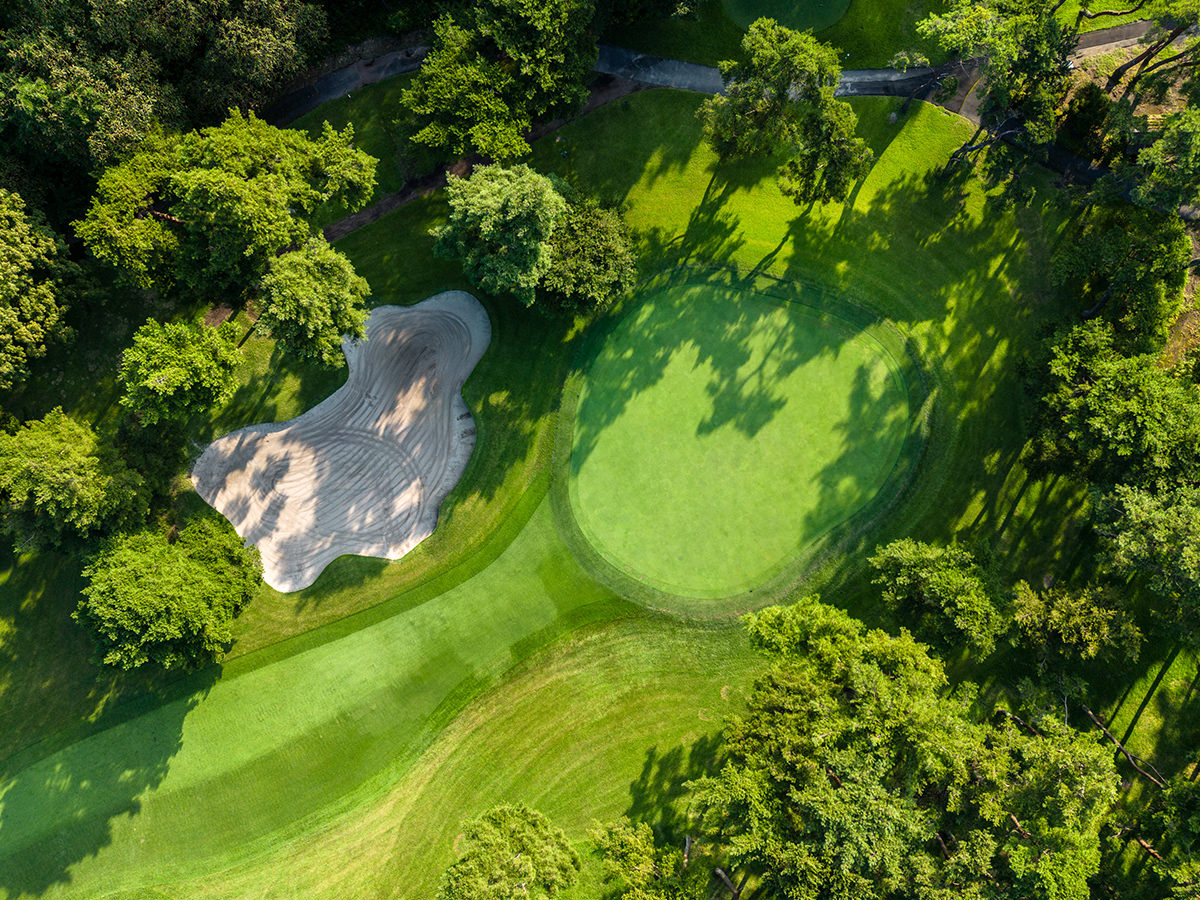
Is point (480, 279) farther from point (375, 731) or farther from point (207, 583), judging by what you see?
point (375, 731)

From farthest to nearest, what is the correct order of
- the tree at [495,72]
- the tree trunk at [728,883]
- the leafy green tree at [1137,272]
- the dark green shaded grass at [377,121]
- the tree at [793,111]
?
the dark green shaded grass at [377,121] < the tree trunk at [728,883] < the leafy green tree at [1137,272] < the tree at [495,72] < the tree at [793,111]

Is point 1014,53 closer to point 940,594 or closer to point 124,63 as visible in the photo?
point 940,594

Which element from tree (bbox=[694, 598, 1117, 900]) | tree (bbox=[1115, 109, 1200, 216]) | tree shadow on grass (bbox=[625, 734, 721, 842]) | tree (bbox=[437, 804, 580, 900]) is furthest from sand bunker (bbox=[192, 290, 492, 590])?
tree (bbox=[1115, 109, 1200, 216])

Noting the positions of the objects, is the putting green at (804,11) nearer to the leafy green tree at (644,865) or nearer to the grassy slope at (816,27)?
the grassy slope at (816,27)

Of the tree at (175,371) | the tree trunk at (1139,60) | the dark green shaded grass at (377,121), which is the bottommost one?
the tree at (175,371)

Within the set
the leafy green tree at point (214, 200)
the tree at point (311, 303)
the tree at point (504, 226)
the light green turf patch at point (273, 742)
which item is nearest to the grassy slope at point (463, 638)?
the light green turf patch at point (273, 742)

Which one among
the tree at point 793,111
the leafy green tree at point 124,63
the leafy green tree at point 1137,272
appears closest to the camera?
the tree at point 793,111
